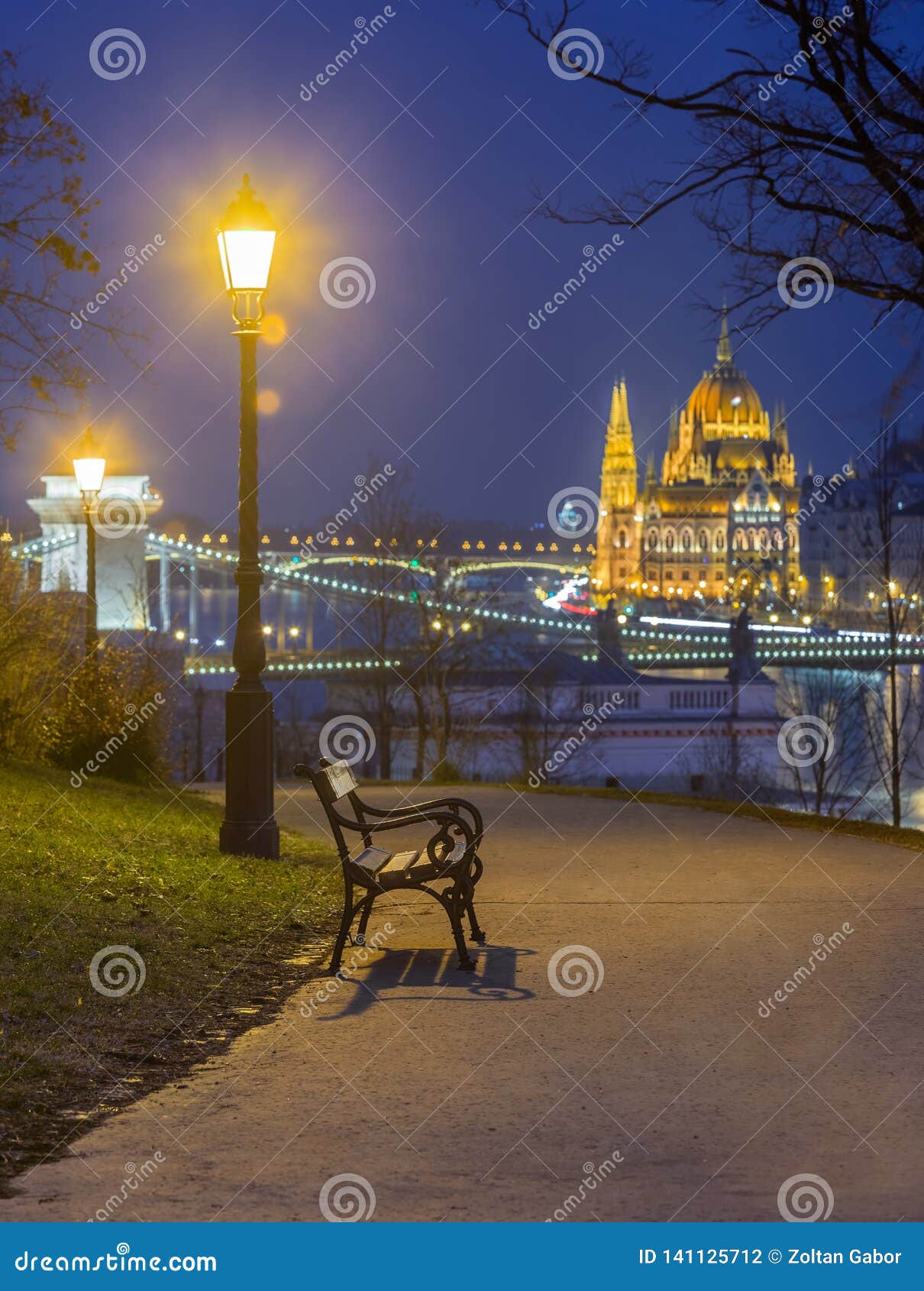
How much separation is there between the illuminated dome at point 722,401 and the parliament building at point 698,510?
9.8 inches

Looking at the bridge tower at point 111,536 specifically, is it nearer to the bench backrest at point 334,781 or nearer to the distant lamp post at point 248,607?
the distant lamp post at point 248,607

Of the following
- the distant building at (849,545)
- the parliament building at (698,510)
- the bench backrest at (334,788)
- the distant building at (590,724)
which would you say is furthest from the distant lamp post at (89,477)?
the parliament building at (698,510)

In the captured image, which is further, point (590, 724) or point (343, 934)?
point (590, 724)

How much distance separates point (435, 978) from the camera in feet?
21.4

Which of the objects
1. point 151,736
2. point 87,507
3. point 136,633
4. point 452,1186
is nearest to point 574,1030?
point 452,1186

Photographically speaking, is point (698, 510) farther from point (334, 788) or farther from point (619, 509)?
point (334, 788)

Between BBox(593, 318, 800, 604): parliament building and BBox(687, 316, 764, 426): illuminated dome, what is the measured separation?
248 mm

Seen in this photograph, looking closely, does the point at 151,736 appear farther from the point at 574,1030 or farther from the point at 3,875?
the point at 574,1030

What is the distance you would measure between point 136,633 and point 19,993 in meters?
29.4

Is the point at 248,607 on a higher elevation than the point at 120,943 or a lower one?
higher

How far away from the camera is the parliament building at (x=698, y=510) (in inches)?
6417

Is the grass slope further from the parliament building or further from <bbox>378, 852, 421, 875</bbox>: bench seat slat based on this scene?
the parliament building

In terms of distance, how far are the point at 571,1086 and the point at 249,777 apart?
474cm

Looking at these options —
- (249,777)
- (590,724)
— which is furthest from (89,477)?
(590,724)
